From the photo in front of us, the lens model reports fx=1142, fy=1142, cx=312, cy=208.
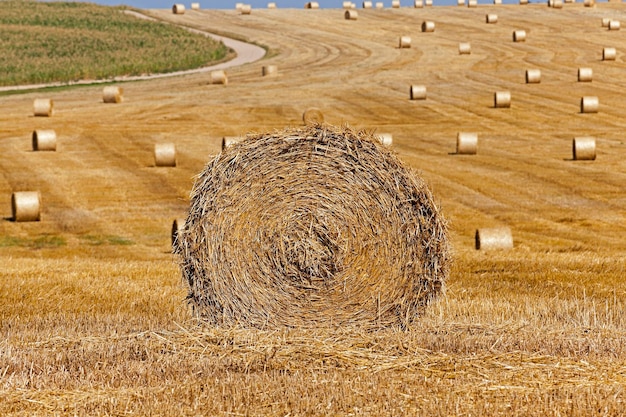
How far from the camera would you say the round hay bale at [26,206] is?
2172 cm

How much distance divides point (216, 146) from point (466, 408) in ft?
77.4

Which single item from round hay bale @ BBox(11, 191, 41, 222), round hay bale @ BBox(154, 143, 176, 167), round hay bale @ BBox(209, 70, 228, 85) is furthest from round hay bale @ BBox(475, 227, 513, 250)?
round hay bale @ BBox(209, 70, 228, 85)

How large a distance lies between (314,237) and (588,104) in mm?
28407

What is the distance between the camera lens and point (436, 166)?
28.6m

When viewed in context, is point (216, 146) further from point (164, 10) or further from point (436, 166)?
point (164, 10)

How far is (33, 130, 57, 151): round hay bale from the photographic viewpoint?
1185 inches

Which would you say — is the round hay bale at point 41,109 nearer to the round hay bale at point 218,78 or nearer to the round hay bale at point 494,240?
the round hay bale at point 218,78

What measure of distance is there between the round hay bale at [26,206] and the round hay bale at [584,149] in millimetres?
13778

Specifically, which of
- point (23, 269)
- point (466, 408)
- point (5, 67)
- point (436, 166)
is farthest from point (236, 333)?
point (5, 67)

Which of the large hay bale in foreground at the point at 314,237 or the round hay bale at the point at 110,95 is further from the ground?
the large hay bale in foreground at the point at 314,237

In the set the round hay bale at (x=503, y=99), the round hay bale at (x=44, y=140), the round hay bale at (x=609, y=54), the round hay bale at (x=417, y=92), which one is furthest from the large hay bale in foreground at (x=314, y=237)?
the round hay bale at (x=609, y=54)

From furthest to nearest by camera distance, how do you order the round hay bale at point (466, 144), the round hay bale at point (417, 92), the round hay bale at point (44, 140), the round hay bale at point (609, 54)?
the round hay bale at point (609, 54) → the round hay bale at point (417, 92) → the round hay bale at point (466, 144) → the round hay bale at point (44, 140)

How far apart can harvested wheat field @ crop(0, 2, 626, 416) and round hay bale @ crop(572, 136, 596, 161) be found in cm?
39

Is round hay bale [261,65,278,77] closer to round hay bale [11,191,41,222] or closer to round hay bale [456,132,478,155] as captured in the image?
round hay bale [456,132,478,155]
